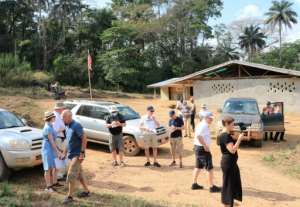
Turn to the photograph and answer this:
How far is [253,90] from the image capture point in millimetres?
27578

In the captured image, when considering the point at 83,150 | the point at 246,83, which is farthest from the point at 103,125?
the point at 246,83

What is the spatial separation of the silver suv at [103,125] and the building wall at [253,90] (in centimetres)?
1608

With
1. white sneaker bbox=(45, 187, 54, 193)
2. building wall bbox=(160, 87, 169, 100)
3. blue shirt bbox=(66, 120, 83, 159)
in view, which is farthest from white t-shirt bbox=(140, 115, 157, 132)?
building wall bbox=(160, 87, 169, 100)

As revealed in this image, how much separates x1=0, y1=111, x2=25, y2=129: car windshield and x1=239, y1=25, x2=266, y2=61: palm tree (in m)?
69.3

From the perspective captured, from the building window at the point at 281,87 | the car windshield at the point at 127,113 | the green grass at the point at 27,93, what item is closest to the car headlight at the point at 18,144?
the car windshield at the point at 127,113

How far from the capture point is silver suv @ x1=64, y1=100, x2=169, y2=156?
1221 centimetres

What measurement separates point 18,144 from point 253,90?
2183 centimetres

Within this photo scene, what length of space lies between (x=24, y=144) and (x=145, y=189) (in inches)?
112

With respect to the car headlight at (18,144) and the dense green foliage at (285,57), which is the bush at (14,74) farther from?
the dense green foliage at (285,57)

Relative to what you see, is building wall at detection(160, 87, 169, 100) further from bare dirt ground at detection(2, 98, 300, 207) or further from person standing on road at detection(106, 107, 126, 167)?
person standing on road at detection(106, 107, 126, 167)

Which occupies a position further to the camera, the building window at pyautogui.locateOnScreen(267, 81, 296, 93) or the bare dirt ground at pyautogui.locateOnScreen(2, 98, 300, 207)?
the building window at pyautogui.locateOnScreen(267, 81, 296, 93)

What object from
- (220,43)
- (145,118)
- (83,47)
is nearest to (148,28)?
(83,47)

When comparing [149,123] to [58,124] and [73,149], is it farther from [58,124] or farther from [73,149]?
[73,149]

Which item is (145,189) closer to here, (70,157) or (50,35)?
(70,157)
